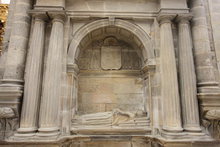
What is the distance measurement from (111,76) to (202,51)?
2.68 m

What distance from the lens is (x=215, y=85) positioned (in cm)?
398

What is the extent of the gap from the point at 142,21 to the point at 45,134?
3938 mm

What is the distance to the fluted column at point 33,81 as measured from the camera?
11.8 ft

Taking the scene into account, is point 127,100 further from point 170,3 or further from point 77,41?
point 170,3

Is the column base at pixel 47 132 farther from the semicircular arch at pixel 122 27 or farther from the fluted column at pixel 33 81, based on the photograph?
the semicircular arch at pixel 122 27

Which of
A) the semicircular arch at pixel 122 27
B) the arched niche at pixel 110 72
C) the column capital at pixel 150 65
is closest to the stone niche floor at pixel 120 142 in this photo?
the arched niche at pixel 110 72

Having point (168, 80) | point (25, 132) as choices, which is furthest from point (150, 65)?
point (25, 132)

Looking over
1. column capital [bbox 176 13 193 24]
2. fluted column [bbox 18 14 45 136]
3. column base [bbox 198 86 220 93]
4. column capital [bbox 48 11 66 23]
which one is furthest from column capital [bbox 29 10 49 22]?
column base [bbox 198 86 220 93]

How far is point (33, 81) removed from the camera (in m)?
3.77

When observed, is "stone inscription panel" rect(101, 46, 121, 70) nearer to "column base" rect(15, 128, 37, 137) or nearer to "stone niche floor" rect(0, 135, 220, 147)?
"stone niche floor" rect(0, 135, 220, 147)

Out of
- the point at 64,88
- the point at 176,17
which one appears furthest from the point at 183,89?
the point at 64,88

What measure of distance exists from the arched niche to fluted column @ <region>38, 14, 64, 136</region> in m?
0.36

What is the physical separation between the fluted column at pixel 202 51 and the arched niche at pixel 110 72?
131 cm

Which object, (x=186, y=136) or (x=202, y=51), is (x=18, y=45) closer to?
(x=186, y=136)
